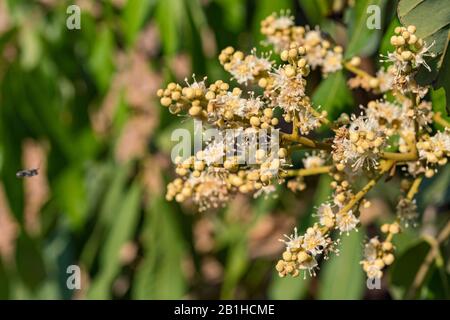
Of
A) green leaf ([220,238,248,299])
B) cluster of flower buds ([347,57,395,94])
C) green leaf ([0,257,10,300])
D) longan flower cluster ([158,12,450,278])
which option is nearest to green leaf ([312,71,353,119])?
cluster of flower buds ([347,57,395,94])

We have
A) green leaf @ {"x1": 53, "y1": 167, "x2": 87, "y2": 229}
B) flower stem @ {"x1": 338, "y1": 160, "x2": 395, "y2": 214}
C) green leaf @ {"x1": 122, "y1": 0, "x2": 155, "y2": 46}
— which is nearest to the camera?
flower stem @ {"x1": 338, "y1": 160, "x2": 395, "y2": 214}

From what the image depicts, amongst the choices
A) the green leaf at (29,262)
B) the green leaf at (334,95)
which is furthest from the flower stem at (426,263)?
the green leaf at (29,262)

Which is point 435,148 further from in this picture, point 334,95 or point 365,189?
point 334,95

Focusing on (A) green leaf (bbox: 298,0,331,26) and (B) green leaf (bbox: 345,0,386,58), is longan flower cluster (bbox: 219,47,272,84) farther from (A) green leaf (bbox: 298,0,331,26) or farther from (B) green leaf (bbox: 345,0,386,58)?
(A) green leaf (bbox: 298,0,331,26)

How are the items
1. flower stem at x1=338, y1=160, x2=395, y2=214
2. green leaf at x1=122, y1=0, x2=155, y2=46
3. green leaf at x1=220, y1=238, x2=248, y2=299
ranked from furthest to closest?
green leaf at x1=220, y1=238, x2=248, y2=299, green leaf at x1=122, y1=0, x2=155, y2=46, flower stem at x1=338, y1=160, x2=395, y2=214
